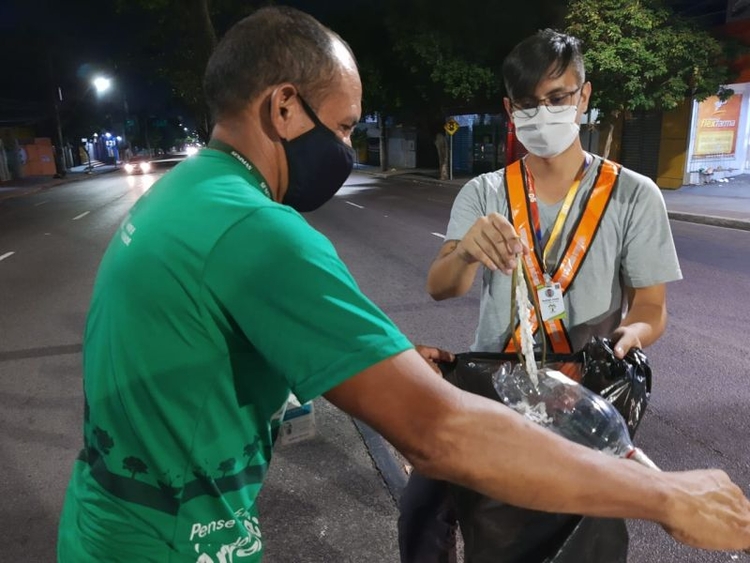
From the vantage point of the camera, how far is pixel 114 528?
3.45ft

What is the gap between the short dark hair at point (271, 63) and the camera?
115cm

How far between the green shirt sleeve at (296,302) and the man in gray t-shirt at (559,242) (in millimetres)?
836

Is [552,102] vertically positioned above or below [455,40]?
below

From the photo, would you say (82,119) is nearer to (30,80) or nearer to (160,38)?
(30,80)

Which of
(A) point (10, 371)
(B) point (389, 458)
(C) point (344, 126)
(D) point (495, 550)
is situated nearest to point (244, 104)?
(C) point (344, 126)

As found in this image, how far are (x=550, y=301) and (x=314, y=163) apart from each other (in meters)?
0.97

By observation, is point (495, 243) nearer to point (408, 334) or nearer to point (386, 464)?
point (386, 464)

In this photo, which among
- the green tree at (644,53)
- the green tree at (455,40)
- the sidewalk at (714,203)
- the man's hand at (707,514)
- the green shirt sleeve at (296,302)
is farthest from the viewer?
the green tree at (455,40)

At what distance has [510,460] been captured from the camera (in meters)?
0.97

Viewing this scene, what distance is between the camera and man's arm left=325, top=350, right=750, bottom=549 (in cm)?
92

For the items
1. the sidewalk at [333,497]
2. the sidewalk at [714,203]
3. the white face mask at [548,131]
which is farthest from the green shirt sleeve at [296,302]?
the sidewalk at [714,203]

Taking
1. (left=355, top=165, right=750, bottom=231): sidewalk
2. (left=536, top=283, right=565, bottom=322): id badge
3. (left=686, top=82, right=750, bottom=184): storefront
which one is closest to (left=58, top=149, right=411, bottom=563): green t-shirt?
(left=536, top=283, right=565, bottom=322): id badge

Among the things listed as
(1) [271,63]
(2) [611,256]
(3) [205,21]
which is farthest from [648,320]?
(3) [205,21]

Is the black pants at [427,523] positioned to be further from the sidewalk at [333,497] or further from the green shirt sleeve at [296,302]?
the green shirt sleeve at [296,302]
